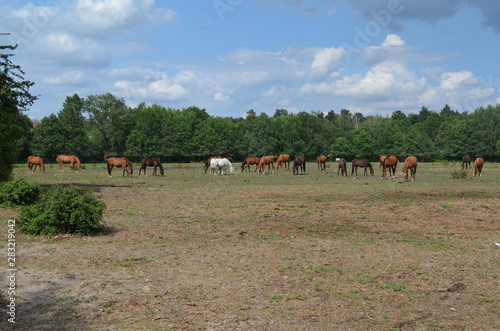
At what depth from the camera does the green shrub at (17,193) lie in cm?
1556

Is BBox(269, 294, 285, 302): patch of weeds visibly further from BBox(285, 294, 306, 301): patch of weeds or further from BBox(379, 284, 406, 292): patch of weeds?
BBox(379, 284, 406, 292): patch of weeds

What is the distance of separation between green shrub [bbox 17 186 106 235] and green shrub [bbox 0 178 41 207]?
398 cm

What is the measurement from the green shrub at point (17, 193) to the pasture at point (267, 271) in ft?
2.33

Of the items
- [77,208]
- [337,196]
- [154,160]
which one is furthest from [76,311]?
[154,160]

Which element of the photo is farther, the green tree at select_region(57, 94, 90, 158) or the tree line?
the tree line

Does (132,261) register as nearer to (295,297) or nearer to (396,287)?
(295,297)

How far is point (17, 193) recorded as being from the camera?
614 inches

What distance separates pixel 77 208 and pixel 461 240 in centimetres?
1031

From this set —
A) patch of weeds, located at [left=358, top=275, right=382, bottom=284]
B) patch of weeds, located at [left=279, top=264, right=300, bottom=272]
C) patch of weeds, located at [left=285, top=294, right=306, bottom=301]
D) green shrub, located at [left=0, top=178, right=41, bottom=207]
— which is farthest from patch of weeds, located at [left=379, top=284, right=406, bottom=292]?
green shrub, located at [left=0, top=178, right=41, bottom=207]

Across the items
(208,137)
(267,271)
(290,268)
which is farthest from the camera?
(208,137)

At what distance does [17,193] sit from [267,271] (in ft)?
36.1

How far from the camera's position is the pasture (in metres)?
6.39

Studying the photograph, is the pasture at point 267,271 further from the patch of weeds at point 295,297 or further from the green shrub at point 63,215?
the green shrub at point 63,215

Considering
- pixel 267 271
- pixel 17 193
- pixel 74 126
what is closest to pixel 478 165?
pixel 267 271
